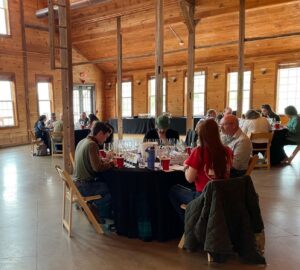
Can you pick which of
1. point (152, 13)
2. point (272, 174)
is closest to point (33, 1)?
point (152, 13)

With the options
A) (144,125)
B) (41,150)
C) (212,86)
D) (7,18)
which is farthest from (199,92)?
(7,18)

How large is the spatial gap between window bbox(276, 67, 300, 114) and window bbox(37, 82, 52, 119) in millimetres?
9095

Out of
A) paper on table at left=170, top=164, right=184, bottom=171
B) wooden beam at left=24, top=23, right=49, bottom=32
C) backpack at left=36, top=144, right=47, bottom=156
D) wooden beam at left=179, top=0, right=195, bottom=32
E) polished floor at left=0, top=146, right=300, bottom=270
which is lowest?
polished floor at left=0, top=146, right=300, bottom=270

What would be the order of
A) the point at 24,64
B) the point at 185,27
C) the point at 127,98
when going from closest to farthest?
1. the point at 185,27
2. the point at 24,64
3. the point at 127,98

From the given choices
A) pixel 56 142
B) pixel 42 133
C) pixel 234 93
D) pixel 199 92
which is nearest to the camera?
pixel 56 142

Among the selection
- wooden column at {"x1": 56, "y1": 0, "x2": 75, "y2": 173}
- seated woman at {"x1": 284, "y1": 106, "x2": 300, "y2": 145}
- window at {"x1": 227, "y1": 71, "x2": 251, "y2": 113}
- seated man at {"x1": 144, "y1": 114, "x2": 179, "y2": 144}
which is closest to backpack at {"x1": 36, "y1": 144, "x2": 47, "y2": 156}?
wooden column at {"x1": 56, "y1": 0, "x2": 75, "y2": 173}

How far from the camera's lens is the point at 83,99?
47.5 ft

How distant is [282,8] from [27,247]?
900 centimetres

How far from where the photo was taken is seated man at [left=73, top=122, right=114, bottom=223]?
10.0ft

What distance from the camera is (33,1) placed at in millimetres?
11320

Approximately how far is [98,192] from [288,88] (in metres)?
10.1

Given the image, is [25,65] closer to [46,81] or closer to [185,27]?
[46,81]

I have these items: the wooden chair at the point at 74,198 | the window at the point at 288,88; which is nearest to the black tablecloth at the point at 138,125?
the window at the point at 288,88

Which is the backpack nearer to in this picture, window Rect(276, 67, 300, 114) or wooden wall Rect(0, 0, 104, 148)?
wooden wall Rect(0, 0, 104, 148)
